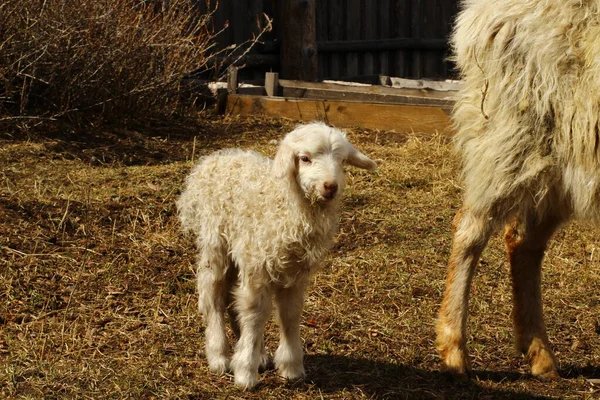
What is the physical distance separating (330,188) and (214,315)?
0.99 m

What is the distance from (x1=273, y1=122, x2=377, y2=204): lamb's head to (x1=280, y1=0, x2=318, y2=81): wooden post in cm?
792

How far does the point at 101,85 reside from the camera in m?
8.40

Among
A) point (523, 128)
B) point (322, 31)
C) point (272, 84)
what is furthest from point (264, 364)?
point (322, 31)

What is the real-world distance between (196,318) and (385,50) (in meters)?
10.1

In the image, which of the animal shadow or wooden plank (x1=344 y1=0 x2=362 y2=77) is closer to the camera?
the animal shadow

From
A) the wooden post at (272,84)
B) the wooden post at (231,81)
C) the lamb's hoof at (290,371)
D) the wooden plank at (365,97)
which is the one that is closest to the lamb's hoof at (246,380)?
the lamb's hoof at (290,371)

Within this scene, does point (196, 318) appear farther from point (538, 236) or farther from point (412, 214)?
point (412, 214)

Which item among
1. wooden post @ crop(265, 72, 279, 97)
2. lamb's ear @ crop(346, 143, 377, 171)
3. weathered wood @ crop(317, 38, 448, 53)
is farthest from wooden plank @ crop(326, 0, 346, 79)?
lamb's ear @ crop(346, 143, 377, 171)

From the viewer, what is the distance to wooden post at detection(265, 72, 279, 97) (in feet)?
34.3

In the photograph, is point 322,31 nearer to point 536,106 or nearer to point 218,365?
point 536,106

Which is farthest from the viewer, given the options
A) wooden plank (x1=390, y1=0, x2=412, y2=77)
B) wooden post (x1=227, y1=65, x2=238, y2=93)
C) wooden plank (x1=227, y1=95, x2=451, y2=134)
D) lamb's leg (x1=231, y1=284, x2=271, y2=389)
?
wooden plank (x1=390, y1=0, x2=412, y2=77)

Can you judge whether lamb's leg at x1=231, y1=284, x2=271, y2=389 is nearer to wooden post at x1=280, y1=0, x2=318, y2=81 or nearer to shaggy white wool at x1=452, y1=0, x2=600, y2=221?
shaggy white wool at x1=452, y1=0, x2=600, y2=221

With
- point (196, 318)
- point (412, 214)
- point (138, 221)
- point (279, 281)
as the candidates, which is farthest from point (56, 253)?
point (412, 214)

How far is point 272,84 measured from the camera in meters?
10.5
